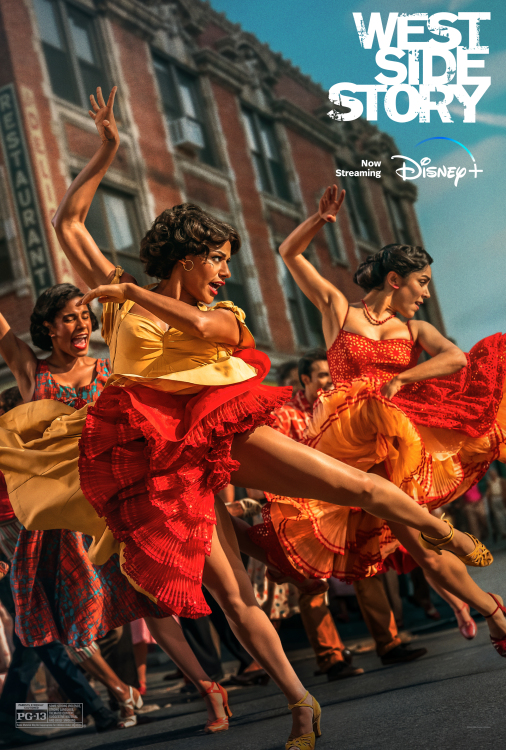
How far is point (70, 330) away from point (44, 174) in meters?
2.67

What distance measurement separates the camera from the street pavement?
196 centimetres

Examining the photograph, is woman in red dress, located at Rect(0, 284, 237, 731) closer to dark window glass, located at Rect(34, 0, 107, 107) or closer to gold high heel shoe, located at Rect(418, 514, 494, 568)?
gold high heel shoe, located at Rect(418, 514, 494, 568)

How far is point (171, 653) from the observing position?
2.82 m

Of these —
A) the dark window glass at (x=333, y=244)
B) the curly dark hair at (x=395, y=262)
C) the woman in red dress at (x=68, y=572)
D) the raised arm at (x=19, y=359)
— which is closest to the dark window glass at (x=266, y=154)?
the dark window glass at (x=333, y=244)

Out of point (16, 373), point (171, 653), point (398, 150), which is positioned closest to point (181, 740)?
point (171, 653)

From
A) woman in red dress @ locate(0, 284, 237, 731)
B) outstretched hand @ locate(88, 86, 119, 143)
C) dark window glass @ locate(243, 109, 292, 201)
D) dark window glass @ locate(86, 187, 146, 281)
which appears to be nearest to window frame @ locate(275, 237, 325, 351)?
dark window glass @ locate(243, 109, 292, 201)

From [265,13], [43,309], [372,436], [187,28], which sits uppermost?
[187,28]

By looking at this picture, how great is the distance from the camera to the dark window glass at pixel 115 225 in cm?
579

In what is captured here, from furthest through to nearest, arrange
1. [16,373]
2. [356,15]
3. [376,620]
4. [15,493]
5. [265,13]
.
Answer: [265,13] → [356,15] → [376,620] → [16,373] → [15,493]

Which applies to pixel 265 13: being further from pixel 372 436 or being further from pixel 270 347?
pixel 372 436

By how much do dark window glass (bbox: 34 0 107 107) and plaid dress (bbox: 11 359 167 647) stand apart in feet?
11.2

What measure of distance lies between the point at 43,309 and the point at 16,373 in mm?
324

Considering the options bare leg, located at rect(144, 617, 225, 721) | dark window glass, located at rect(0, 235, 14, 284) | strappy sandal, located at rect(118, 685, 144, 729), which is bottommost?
strappy sandal, located at rect(118, 685, 144, 729)

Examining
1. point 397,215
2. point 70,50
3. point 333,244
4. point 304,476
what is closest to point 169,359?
point 304,476
